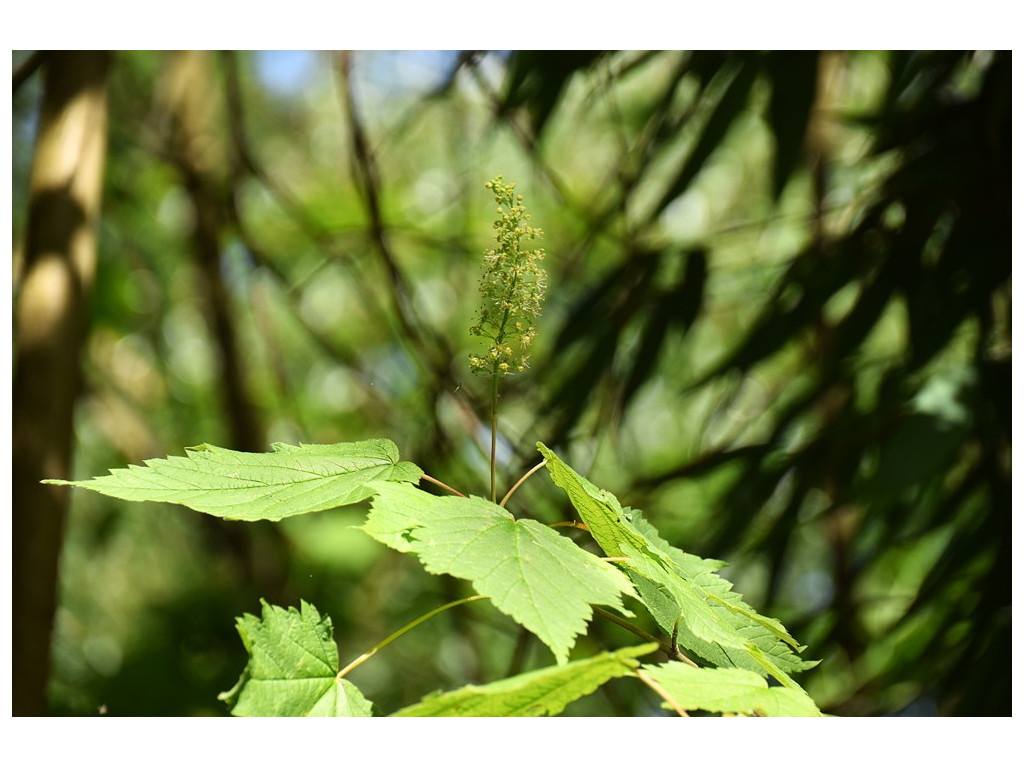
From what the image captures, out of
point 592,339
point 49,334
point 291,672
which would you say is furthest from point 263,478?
point 592,339

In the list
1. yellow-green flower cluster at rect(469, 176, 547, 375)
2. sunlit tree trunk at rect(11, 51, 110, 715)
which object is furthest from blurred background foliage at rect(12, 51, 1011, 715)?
yellow-green flower cluster at rect(469, 176, 547, 375)

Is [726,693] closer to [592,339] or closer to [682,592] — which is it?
[682,592]

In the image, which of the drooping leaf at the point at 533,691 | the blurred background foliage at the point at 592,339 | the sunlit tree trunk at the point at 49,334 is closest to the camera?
the drooping leaf at the point at 533,691

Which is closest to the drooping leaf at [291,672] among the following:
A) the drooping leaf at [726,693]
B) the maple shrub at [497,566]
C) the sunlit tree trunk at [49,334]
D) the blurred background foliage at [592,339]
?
the maple shrub at [497,566]

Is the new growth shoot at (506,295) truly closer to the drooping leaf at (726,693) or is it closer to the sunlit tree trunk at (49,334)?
the drooping leaf at (726,693)

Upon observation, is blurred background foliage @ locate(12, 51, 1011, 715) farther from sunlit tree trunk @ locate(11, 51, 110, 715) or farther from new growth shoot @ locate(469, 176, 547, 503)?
new growth shoot @ locate(469, 176, 547, 503)

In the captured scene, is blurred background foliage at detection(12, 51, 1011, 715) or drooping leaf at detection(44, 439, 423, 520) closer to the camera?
drooping leaf at detection(44, 439, 423, 520)
